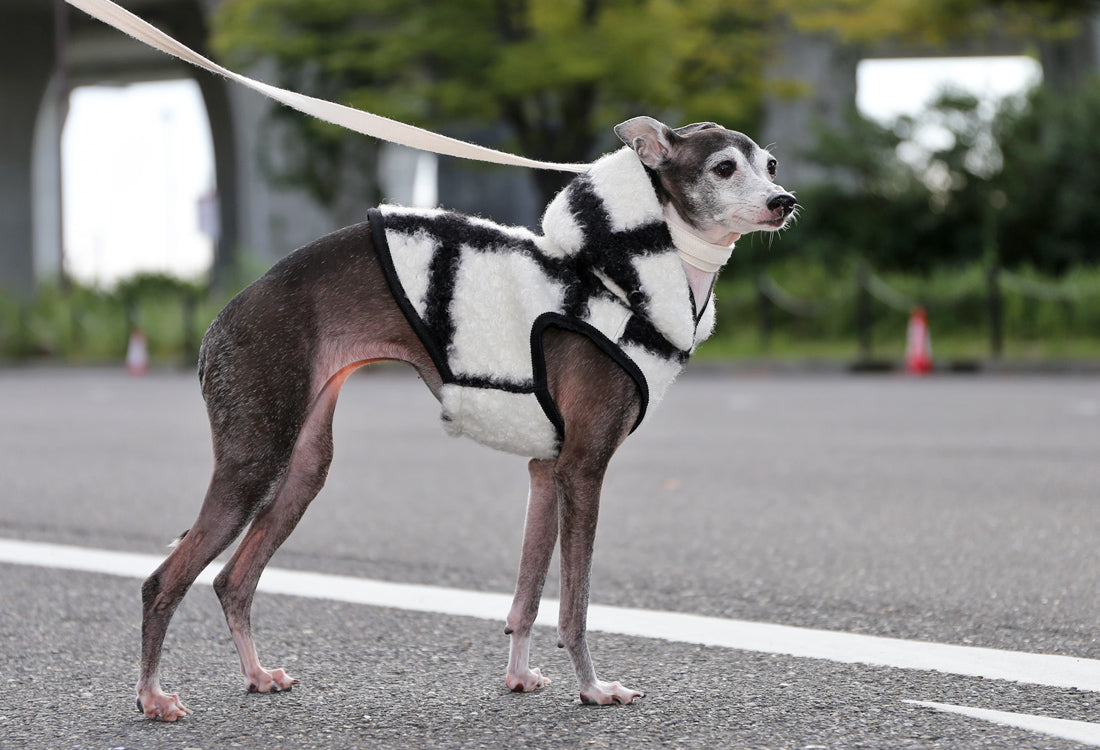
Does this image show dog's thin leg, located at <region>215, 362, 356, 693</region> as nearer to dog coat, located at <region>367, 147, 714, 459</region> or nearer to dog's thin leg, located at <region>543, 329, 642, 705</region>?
dog coat, located at <region>367, 147, 714, 459</region>

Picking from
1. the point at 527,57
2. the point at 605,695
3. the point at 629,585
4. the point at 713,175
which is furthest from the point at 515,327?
the point at 527,57

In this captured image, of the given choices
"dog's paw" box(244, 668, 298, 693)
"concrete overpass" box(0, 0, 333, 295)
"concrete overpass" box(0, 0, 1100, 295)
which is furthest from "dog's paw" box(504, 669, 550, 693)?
"concrete overpass" box(0, 0, 333, 295)

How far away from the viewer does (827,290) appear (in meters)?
23.3

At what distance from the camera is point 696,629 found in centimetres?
419

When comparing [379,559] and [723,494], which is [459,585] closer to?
[379,559]

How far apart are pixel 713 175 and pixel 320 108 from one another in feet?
3.19

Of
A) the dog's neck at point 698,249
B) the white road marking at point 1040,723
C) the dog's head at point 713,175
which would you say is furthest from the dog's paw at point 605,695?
the dog's head at point 713,175

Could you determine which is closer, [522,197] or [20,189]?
[20,189]

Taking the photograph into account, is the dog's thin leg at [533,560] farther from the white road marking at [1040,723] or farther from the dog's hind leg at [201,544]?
the white road marking at [1040,723]

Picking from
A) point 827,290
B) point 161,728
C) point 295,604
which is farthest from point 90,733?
point 827,290

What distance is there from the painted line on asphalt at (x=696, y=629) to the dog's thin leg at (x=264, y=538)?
104cm

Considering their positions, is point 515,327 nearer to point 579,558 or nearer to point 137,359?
point 579,558

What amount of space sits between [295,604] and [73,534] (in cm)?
199

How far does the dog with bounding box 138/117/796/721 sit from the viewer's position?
3.20 meters
